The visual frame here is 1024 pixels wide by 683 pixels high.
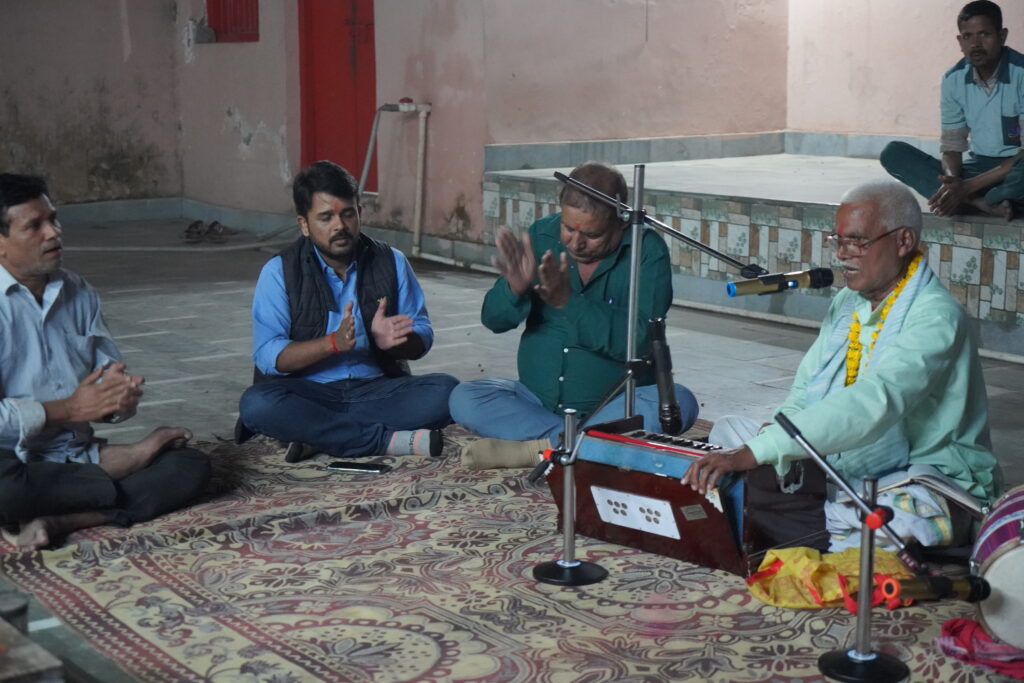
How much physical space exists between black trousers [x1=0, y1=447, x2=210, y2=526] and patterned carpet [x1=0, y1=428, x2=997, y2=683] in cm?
7

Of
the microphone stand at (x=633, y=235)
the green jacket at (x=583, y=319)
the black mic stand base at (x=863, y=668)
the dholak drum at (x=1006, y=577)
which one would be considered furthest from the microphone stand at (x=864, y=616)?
the green jacket at (x=583, y=319)

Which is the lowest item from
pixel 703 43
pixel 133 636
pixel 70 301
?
pixel 133 636

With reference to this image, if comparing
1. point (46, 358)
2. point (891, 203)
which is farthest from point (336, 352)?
point (891, 203)

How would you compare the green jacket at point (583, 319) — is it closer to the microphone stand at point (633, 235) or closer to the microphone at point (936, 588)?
the microphone stand at point (633, 235)

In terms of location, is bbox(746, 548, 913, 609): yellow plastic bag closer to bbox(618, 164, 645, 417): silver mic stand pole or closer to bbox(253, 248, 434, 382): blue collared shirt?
bbox(618, 164, 645, 417): silver mic stand pole

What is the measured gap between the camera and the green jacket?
416 centimetres

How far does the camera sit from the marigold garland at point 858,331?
Result: 3359mm

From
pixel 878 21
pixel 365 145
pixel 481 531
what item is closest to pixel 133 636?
pixel 481 531

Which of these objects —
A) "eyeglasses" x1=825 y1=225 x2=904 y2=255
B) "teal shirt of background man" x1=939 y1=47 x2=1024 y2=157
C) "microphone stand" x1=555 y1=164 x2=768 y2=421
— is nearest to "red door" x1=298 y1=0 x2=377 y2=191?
"teal shirt of background man" x1=939 y1=47 x2=1024 y2=157

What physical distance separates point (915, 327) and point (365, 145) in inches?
284

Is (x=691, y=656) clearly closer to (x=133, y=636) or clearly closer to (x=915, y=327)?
(x=915, y=327)

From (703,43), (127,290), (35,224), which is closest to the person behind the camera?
(35,224)

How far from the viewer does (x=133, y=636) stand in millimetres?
3133

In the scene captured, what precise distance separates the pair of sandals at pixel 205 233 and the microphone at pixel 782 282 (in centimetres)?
775
